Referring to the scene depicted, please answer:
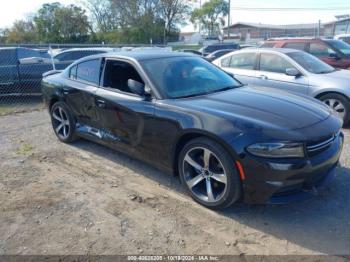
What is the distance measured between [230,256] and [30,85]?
9256mm

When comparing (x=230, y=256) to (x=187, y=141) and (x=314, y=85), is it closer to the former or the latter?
(x=187, y=141)

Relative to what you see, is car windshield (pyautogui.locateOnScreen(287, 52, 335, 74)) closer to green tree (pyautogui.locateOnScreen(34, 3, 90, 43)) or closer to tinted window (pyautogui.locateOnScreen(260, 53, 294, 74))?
tinted window (pyautogui.locateOnScreen(260, 53, 294, 74))

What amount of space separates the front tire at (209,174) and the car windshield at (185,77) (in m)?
0.76

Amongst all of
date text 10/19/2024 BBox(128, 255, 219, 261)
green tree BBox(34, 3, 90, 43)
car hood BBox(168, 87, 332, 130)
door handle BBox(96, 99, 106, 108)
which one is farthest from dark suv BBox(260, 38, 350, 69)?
green tree BBox(34, 3, 90, 43)

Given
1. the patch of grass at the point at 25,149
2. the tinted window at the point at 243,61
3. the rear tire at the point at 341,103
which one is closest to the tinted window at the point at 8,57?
the patch of grass at the point at 25,149

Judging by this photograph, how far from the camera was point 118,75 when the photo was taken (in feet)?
15.1

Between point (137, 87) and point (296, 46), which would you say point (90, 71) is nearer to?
point (137, 87)

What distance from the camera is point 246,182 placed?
10.3 ft

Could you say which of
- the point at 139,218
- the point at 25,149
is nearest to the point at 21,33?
the point at 25,149

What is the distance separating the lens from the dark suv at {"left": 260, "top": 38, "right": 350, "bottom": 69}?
8984 mm

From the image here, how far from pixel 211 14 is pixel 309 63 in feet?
245

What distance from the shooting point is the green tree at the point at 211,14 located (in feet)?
248

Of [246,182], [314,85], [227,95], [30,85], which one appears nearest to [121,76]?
[227,95]

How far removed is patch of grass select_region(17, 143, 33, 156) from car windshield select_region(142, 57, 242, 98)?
2.66 m
